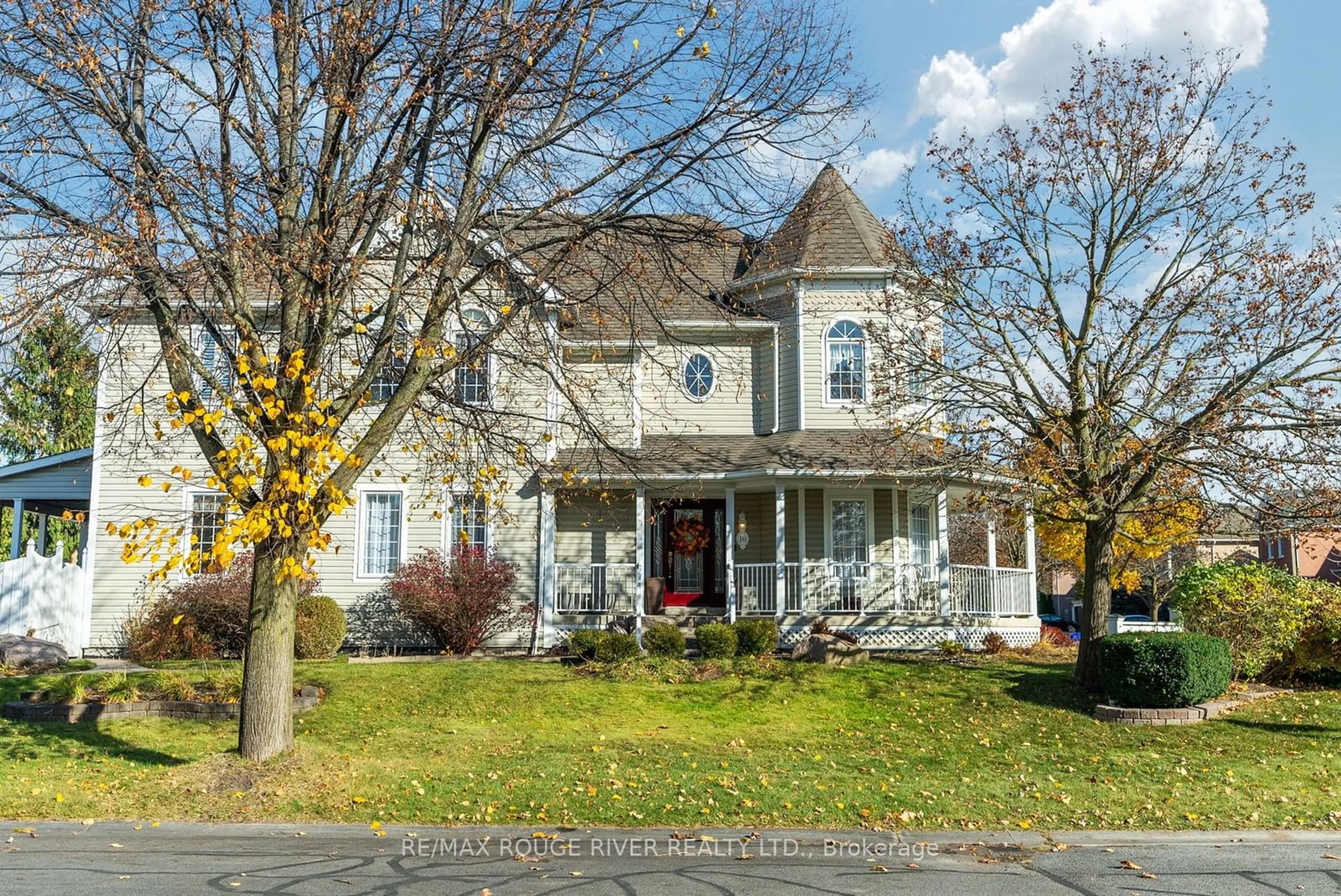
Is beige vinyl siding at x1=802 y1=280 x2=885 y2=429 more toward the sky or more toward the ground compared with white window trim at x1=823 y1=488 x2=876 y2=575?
more toward the sky

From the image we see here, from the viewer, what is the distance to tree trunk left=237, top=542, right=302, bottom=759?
991cm

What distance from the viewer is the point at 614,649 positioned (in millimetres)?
15742

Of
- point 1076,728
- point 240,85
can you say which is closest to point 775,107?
point 240,85

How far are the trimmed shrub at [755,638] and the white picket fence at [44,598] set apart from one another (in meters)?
11.6

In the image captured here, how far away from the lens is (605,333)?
18594 millimetres

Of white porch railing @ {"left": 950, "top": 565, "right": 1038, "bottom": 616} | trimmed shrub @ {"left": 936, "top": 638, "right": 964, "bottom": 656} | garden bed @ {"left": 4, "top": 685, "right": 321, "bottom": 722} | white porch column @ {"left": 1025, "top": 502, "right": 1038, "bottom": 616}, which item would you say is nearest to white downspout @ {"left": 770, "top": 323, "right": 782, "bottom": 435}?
white porch railing @ {"left": 950, "top": 565, "right": 1038, "bottom": 616}

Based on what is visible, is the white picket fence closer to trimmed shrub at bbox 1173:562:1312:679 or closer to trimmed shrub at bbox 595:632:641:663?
trimmed shrub at bbox 595:632:641:663

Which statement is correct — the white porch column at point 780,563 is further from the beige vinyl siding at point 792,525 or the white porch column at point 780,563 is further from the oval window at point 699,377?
the oval window at point 699,377

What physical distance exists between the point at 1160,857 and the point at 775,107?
720cm

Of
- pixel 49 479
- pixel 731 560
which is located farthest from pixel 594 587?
pixel 49 479

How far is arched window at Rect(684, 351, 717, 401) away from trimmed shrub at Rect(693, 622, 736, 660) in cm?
638

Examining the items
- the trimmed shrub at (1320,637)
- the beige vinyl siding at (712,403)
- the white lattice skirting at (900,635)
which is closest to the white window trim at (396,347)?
the white lattice skirting at (900,635)

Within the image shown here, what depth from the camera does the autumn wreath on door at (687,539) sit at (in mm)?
21766

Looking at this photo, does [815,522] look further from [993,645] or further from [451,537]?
[451,537]
